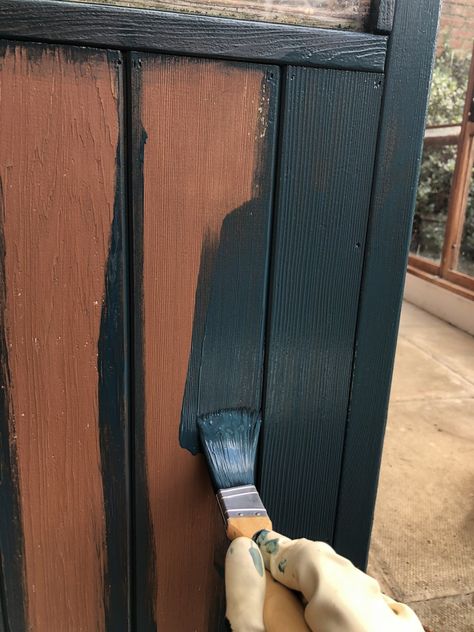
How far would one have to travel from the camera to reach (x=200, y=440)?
1.03 meters

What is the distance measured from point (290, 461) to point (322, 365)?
201 millimetres

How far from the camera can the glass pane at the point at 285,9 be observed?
2.72 ft

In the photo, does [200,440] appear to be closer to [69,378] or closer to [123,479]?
[123,479]

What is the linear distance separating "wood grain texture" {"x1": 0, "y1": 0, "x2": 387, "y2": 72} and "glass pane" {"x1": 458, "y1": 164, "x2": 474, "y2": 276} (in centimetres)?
398

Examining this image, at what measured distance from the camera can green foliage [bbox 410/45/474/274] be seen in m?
5.01

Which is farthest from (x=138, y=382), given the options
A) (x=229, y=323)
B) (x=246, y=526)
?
(x=246, y=526)

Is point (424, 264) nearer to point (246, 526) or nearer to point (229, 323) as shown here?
point (229, 323)

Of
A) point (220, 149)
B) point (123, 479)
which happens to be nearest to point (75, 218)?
point (220, 149)

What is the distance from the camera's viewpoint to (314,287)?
999 millimetres

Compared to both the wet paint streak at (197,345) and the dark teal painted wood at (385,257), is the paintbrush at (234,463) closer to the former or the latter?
the wet paint streak at (197,345)

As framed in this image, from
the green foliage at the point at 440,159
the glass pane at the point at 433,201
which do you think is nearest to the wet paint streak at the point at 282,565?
the glass pane at the point at 433,201

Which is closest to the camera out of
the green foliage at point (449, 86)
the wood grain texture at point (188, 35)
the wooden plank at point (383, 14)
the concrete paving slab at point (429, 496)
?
the wood grain texture at point (188, 35)

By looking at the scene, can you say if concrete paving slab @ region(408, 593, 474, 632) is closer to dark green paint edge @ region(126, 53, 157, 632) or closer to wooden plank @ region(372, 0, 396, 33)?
dark green paint edge @ region(126, 53, 157, 632)

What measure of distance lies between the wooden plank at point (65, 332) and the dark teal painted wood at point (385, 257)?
1.38 feet
